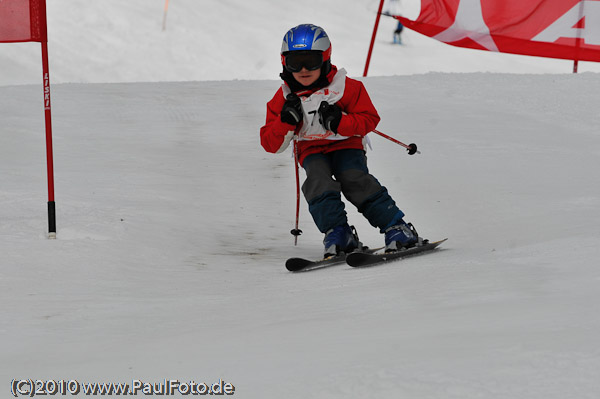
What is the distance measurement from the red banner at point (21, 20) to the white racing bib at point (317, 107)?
1654 mm

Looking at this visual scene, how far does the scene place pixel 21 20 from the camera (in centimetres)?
557

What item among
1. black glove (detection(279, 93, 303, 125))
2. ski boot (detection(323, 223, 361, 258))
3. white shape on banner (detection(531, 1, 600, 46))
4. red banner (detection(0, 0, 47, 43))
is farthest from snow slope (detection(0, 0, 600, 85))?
ski boot (detection(323, 223, 361, 258))

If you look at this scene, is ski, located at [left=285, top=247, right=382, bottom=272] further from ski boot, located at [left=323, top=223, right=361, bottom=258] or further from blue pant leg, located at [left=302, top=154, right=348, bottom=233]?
blue pant leg, located at [left=302, top=154, right=348, bottom=233]

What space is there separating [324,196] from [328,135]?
374 mm

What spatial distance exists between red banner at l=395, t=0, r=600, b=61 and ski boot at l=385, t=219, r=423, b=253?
8.06m

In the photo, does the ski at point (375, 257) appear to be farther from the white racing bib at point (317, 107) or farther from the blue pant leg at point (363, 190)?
the white racing bib at point (317, 107)

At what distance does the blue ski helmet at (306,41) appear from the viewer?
16.7 feet

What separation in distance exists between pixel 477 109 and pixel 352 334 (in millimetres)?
8983

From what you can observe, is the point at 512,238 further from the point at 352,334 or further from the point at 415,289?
the point at 352,334

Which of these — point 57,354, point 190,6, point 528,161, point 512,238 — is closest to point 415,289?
point 57,354

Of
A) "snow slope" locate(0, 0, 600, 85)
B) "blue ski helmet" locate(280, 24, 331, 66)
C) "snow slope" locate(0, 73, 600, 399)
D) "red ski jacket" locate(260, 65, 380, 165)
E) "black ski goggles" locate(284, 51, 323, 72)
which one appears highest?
"blue ski helmet" locate(280, 24, 331, 66)

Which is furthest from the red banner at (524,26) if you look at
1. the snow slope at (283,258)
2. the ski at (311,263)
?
the ski at (311,263)

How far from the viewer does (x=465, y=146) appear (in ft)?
31.2

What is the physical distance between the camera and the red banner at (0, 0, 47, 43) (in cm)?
554
